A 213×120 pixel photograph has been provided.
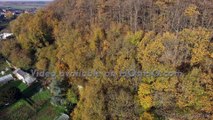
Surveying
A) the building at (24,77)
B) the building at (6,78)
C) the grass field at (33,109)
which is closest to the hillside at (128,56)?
the grass field at (33,109)

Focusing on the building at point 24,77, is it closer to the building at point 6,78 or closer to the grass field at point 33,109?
the building at point 6,78

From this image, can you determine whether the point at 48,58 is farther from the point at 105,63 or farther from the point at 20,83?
the point at 105,63

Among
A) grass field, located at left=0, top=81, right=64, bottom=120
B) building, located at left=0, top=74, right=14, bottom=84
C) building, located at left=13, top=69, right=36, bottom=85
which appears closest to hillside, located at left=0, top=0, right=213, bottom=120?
grass field, located at left=0, top=81, right=64, bottom=120

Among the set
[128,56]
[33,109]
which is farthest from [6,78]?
[128,56]

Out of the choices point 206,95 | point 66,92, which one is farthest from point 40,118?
point 206,95

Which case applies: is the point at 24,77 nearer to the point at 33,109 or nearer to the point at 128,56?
the point at 33,109

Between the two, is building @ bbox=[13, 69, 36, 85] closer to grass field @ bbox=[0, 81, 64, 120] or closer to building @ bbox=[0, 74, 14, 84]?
building @ bbox=[0, 74, 14, 84]
